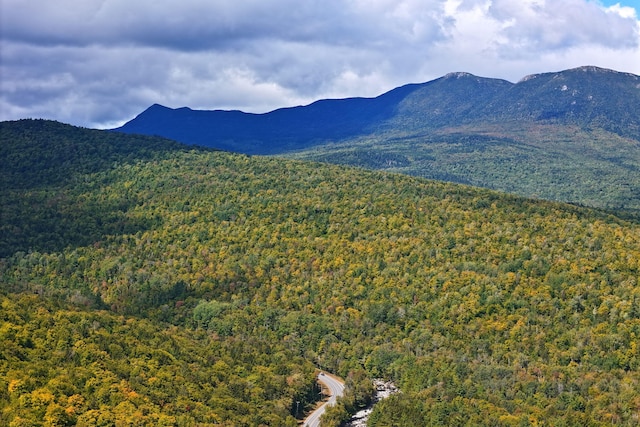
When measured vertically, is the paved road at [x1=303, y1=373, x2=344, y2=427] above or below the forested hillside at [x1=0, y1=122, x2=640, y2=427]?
below

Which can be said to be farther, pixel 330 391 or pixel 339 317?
pixel 339 317

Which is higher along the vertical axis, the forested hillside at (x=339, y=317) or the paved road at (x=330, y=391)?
the forested hillside at (x=339, y=317)

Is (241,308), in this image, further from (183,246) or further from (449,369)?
(449,369)

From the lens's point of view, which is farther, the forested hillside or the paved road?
the paved road

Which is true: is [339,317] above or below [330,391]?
above

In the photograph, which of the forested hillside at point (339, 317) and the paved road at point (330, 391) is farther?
the paved road at point (330, 391)
